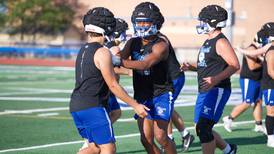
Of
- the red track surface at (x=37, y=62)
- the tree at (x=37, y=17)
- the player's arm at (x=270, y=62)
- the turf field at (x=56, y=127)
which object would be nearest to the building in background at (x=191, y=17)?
the tree at (x=37, y=17)

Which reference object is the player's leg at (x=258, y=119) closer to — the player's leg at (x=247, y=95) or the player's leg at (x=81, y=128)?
the player's leg at (x=247, y=95)

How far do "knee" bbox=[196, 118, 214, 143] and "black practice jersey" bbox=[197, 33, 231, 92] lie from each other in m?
0.44

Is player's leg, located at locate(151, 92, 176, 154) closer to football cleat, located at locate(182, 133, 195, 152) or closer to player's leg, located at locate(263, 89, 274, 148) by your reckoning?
football cleat, located at locate(182, 133, 195, 152)

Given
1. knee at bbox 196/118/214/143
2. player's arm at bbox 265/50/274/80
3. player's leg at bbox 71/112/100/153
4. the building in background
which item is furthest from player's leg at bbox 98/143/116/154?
the building in background

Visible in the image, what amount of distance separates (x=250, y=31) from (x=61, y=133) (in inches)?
1749

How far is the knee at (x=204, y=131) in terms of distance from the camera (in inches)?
377

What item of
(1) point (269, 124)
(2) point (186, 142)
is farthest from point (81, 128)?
(1) point (269, 124)

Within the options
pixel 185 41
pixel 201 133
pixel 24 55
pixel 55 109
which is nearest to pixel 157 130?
pixel 201 133

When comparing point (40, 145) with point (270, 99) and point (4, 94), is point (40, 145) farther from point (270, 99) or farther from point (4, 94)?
point (4, 94)

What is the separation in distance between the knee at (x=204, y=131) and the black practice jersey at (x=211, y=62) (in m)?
0.44

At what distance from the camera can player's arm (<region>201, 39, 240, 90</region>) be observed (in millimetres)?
9227

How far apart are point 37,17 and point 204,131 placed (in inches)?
2222

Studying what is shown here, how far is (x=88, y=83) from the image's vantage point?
26.2ft

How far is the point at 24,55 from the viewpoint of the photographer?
53.3 m
